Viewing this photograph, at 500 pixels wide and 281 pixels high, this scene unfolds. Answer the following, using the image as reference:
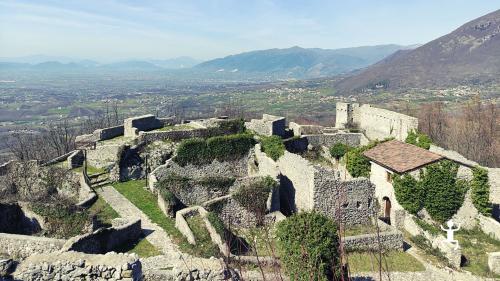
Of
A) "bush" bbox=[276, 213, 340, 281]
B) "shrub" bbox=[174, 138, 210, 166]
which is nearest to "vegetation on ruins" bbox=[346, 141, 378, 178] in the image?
"shrub" bbox=[174, 138, 210, 166]

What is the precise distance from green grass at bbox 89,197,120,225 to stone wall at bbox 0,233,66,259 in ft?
17.0

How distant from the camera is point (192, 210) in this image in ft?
70.1

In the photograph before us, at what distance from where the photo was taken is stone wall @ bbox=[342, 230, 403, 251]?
Answer: 20.5 m

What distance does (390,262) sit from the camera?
2025cm

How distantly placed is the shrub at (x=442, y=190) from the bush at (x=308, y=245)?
11.7 metres

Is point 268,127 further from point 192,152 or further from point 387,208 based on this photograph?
point 387,208

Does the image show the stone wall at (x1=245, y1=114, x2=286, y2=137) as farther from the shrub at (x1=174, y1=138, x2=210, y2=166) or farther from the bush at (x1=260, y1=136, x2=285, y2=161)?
the shrub at (x1=174, y1=138, x2=210, y2=166)

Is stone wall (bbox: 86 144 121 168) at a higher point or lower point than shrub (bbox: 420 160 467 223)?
higher

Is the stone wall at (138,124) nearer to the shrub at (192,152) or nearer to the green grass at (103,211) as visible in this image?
the shrub at (192,152)

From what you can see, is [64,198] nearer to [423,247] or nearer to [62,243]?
[62,243]

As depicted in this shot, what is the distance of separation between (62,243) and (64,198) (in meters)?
→ 9.24

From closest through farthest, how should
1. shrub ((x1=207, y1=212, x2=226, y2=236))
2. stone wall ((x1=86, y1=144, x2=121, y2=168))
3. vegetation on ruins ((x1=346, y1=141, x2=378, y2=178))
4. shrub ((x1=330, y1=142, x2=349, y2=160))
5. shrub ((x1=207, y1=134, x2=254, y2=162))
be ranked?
shrub ((x1=207, y1=212, x2=226, y2=236)) < stone wall ((x1=86, y1=144, x2=121, y2=168)) < vegetation on ruins ((x1=346, y1=141, x2=378, y2=178)) < shrub ((x1=207, y1=134, x2=254, y2=162)) < shrub ((x1=330, y1=142, x2=349, y2=160))

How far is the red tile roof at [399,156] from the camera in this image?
83.5ft

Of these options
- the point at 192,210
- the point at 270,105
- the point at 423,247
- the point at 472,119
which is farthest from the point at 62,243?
the point at 270,105
